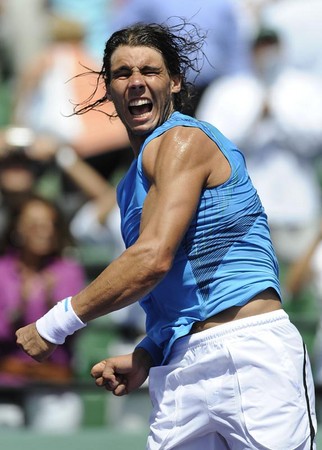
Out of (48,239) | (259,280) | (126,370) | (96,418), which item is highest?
(259,280)

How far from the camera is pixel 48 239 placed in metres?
6.02

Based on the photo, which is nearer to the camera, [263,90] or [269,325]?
[269,325]

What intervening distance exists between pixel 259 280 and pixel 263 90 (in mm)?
3866

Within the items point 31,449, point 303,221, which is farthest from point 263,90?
point 31,449

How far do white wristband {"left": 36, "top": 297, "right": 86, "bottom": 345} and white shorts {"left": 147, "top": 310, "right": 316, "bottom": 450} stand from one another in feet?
1.12

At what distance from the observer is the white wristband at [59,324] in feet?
9.84

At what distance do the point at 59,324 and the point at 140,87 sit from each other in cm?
71

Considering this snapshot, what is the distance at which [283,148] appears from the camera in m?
6.68

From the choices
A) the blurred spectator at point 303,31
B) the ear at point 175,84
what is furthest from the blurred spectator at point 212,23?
the ear at point 175,84

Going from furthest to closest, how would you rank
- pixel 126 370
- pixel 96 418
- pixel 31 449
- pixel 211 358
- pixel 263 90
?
pixel 263 90 → pixel 96 418 → pixel 31 449 → pixel 126 370 → pixel 211 358

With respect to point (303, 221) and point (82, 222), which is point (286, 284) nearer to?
point (303, 221)

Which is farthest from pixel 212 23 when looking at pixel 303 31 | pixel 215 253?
pixel 215 253

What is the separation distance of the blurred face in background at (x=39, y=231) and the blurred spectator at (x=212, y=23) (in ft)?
5.44

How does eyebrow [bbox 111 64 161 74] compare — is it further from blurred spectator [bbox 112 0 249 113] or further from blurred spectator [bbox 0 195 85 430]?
blurred spectator [bbox 112 0 249 113]
